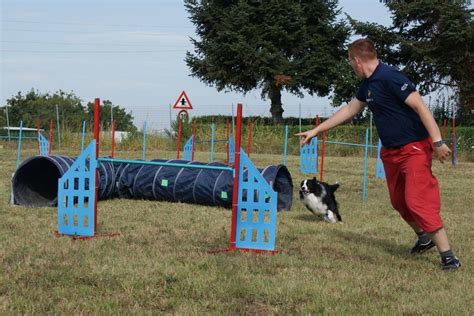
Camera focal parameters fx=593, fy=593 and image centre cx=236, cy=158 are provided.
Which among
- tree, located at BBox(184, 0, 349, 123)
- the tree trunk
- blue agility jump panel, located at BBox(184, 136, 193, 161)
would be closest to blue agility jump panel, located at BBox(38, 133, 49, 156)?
blue agility jump panel, located at BBox(184, 136, 193, 161)

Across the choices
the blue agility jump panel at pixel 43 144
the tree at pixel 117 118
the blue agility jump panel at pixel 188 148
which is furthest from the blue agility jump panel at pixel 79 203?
the tree at pixel 117 118

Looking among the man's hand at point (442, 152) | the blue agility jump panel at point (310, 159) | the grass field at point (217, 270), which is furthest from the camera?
the blue agility jump panel at point (310, 159)

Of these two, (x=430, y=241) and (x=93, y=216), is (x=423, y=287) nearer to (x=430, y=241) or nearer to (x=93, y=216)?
(x=430, y=241)

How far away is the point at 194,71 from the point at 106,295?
2665cm

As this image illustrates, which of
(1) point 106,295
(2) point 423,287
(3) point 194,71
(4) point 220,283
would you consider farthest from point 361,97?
(3) point 194,71

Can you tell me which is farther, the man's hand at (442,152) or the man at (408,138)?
the man at (408,138)

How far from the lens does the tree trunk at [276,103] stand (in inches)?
1086

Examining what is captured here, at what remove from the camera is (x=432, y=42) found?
23875 mm

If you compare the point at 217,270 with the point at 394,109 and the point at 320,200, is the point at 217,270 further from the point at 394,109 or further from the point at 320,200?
the point at 320,200

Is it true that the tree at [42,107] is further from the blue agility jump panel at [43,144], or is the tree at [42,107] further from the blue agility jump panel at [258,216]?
the blue agility jump panel at [258,216]

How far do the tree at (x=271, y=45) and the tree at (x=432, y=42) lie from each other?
294cm

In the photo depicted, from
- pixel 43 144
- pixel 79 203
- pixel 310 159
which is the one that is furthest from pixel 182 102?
pixel 79 203

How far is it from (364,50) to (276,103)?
24.3m

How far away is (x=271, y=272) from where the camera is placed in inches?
150
